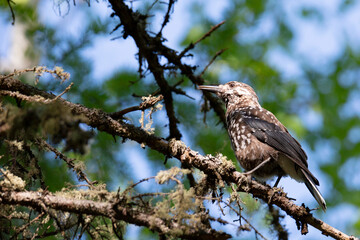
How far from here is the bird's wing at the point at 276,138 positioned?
13.9 feet

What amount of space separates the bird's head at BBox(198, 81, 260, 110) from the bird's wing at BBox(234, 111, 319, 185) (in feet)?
1.76

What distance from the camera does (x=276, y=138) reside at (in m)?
4.46

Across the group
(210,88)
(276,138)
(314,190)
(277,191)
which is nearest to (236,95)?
(210,88)

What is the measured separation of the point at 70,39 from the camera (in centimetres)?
554

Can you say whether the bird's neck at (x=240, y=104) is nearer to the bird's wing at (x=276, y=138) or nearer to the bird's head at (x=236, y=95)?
the bird's head at (x=236, y=95)

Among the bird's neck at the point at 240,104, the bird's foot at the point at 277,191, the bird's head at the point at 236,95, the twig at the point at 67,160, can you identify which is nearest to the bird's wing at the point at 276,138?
the bird's neck at the point at 240,104

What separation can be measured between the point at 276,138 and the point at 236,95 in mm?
1174

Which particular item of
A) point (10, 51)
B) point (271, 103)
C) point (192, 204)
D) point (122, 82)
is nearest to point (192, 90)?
point (122, 82)

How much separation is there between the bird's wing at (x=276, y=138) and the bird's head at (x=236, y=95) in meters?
0.54

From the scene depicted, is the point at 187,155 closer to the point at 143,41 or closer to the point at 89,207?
the point at 89,207

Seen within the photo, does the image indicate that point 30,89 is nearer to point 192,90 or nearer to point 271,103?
point 192,90

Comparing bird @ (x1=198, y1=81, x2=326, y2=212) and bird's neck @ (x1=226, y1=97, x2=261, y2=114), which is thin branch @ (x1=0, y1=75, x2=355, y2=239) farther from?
bird's neck @ (x1=226, y1=97, x2=261, y2=114)

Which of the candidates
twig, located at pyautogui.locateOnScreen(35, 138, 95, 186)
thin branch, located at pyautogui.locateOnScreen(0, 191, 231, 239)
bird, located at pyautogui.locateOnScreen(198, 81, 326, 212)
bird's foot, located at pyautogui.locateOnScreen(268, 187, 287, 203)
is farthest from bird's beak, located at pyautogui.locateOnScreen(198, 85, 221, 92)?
thin branch, located at pyautogui.locateOnScreen(0, 191, 231, 239)

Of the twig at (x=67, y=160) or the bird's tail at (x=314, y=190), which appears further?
the bird's tail at (x=314, y=190)
